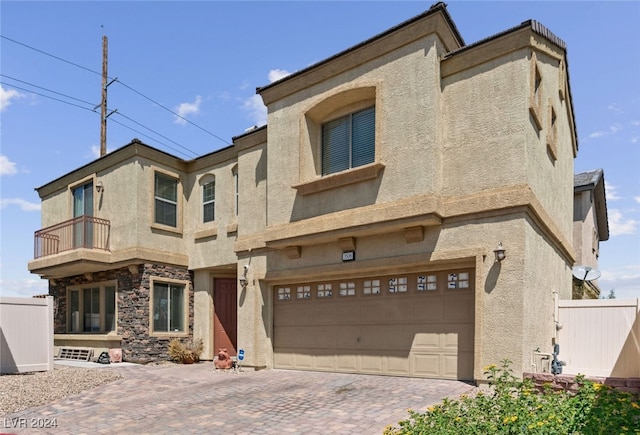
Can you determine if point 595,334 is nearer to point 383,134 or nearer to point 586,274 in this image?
point 586,274

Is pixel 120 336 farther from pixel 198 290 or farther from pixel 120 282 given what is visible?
pixel 198 290

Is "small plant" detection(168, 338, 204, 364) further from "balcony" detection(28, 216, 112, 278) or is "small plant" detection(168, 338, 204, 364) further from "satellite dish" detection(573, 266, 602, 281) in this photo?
"satellite dish" detection(573, 266, 602, 281)

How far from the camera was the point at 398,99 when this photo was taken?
9.84 metres

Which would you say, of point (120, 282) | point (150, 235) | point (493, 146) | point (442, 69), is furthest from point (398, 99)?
point (120, 282)

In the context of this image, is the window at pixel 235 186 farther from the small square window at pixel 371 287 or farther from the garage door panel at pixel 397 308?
the garage door panel at pixel 397 308

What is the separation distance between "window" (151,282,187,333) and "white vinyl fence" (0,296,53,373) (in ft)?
10.1

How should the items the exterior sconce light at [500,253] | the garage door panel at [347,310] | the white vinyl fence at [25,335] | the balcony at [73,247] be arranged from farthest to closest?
the balcony at [73,247] → the white vinyl fence at [25,335] → the garage door panel at [347,310] → the exterior sconce light at [500,253]

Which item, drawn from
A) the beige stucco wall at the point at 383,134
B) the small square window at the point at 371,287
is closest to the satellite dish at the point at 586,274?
the small square window at the point at 371,287

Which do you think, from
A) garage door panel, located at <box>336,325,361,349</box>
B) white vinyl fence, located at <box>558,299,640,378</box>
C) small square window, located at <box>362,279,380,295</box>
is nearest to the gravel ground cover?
garage door panel, located at <box>336,325,361,349</box>

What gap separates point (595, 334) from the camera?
1017 centimetres

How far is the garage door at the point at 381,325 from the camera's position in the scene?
930cm

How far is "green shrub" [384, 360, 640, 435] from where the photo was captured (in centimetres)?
465

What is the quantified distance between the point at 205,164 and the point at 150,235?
10.1 feet

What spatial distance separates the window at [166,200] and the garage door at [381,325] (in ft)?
18.6
